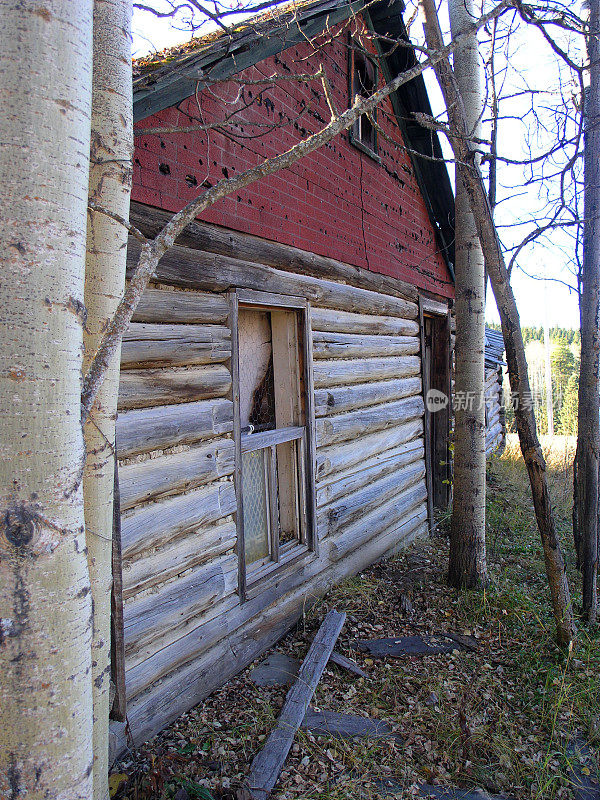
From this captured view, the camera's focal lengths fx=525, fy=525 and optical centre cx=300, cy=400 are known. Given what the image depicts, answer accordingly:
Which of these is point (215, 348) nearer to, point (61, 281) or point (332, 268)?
point (332, 268)

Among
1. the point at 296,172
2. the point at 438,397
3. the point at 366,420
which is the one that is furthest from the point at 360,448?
the point at 438,397

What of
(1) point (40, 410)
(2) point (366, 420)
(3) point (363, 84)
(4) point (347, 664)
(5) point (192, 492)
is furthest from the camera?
(3) point (363, 84)

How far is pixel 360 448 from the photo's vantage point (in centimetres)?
500

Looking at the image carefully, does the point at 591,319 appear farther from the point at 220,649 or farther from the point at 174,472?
the point at 220,649

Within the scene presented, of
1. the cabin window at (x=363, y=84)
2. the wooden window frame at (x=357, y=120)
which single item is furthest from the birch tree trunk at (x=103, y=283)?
the cabin window at (x=363, y=84)

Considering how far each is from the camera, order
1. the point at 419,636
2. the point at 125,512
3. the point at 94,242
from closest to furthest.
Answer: the point at 94,242, the point at 125,512, the point at 419,636

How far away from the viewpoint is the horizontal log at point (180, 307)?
8.86ft

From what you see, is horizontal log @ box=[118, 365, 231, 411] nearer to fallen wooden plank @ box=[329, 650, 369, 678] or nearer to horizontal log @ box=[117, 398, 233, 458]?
horizontal log @ box=[117, 398, 233, 458]

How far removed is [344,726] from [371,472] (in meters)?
2.63

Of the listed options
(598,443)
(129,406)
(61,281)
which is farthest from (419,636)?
(61,281)

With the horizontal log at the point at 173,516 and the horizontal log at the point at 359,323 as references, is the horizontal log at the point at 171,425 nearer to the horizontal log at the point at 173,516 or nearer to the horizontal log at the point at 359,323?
the horizontal log at the point at 173,516

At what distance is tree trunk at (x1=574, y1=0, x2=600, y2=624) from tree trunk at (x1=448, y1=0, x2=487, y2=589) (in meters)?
0.89

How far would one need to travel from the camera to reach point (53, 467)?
3.53 ft

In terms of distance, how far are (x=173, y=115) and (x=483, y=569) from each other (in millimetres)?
4196
